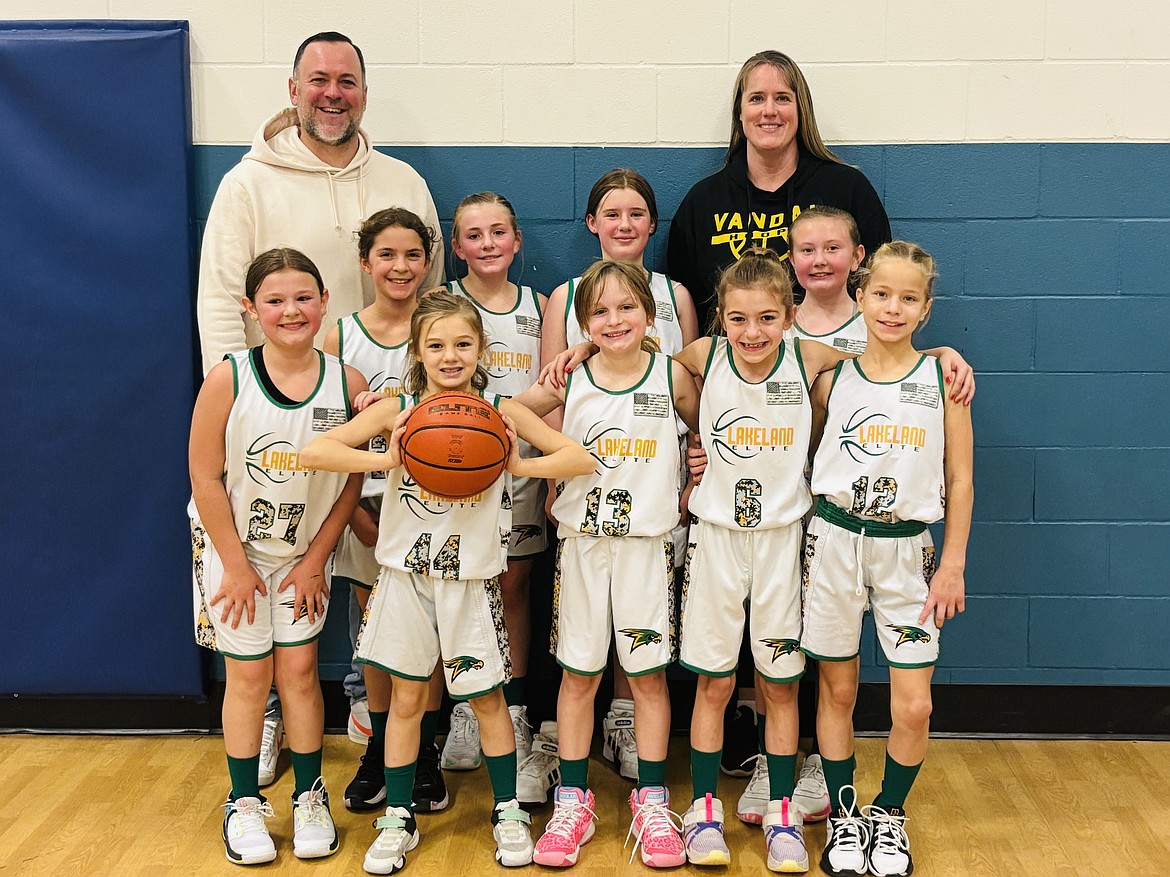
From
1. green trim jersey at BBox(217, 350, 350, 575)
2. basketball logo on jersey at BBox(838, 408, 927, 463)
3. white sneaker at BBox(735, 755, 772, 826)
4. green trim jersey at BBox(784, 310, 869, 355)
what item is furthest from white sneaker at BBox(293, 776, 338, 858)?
green trim jersey at BBox(784, 310, 869, 355)

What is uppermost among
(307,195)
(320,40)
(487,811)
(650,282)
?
(320,40)

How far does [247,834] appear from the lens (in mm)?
2561

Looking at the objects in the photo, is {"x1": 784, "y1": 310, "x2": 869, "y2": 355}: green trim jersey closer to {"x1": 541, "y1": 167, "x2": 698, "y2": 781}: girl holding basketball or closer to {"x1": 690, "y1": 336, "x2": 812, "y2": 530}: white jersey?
{"x1": 690, "y1": 336, "x2": 812, "y2": 530}: white jersey

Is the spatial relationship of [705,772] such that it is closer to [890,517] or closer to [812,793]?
[812,793]

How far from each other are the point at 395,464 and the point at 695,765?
3.43ft

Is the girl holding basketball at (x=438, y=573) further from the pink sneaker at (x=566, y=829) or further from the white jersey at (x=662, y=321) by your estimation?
the white jersey at (x=662, y=321)

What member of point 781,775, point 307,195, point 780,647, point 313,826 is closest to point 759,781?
point 781,775

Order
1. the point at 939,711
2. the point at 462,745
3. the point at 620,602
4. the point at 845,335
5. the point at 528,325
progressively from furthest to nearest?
1. the point at 939,711
2. the point at 462,745
3. the point at 528,325
4. the point at 845,335
5. the point at 620,602

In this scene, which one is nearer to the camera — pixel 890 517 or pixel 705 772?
pixel 890 517

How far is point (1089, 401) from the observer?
10.6ft

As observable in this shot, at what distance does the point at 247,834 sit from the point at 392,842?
35 cm

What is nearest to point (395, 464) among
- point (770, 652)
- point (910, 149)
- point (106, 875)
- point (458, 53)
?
point (770, 652)

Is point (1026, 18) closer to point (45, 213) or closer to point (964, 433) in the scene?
point (964, 433)

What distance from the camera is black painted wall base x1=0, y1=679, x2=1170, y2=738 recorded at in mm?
3297
